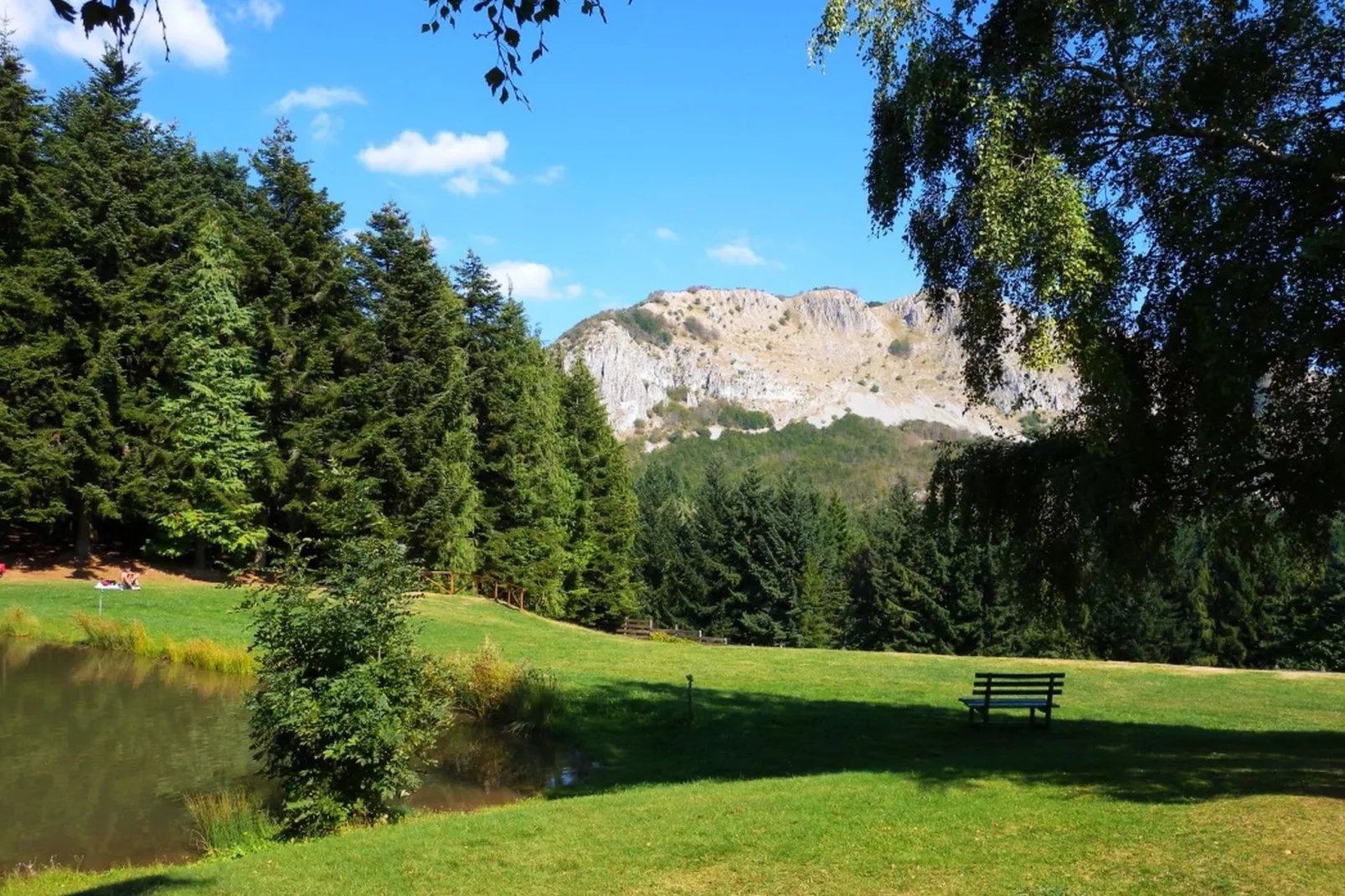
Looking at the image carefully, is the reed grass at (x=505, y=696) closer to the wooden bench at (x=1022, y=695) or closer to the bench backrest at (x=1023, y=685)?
the wooden bench at (x=1022, y=695)

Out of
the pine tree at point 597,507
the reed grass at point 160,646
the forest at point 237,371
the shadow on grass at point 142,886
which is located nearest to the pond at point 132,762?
the reed grass at point 160,646

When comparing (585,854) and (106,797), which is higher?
(585,854)

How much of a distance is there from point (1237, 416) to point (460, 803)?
10725 mm

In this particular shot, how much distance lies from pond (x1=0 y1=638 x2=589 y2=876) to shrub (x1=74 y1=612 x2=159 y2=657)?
130cm

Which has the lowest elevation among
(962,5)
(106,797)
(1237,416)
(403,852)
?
(106,797)

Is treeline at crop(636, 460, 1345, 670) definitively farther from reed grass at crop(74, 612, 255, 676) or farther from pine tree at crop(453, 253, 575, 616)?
reed grass at crop(74, 612, 255, 676)

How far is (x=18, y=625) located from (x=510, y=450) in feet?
69.4

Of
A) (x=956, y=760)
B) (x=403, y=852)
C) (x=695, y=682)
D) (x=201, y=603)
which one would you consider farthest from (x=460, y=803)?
(x=201, y=603)

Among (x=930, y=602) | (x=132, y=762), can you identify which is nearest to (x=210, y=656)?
(x=132, y=762)

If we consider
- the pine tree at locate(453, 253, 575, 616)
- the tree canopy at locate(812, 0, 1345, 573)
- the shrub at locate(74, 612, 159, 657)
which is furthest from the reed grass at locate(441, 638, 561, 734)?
the pine tree at locate(453, 253, 575, 616)

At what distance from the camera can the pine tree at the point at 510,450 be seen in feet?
133

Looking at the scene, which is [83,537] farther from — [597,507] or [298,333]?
[597,507]

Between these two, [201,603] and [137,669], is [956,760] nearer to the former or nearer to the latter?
[137,669]

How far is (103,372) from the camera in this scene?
30469 mm
